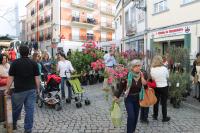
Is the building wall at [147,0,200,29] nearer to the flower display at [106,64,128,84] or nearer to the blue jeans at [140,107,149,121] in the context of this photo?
the flower display at [106,64,128,84]

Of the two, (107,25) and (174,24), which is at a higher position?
(107,25)

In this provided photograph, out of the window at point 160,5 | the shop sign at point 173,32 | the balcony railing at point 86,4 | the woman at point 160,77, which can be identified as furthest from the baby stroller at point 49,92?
the balcony railing at point 86,4

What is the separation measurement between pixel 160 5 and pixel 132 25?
698cm

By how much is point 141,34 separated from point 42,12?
34.1 metres

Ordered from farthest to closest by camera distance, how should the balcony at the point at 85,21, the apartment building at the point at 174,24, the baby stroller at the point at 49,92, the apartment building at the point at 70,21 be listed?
the balcony at the point at 85,21, the apartment building at the point at 70,21, the apartment building at the point at 174,24, the baby stroller at the point at 49,92

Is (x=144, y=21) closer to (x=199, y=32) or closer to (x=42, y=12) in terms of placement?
(x=199, y=32)

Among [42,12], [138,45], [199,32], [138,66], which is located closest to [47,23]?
[42,12]

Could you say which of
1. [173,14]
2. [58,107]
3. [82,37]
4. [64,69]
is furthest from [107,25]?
[58,107]

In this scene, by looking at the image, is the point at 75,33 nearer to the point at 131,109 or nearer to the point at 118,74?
the point at 118,74

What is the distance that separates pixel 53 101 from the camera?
10242mm

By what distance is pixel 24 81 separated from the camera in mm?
6922

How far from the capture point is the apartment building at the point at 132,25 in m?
25.4

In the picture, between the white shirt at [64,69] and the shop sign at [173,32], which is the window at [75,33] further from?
the white shirt at [64,69]

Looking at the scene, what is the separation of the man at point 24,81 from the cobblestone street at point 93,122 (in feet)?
2.63
